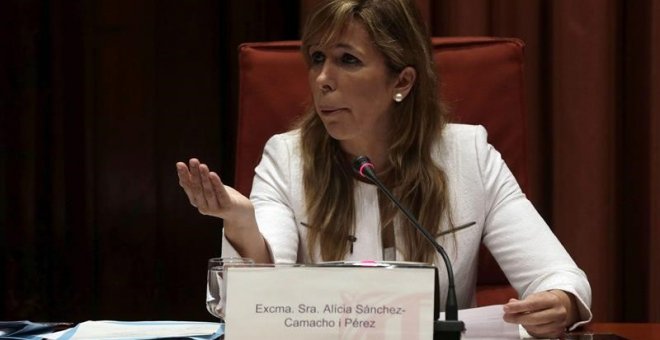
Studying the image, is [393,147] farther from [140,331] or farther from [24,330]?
[24,330]

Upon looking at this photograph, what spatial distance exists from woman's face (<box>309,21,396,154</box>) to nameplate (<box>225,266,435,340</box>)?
0.81 meters

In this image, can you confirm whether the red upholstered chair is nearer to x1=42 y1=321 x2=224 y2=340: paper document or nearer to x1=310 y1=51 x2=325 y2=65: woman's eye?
x1=310 y1=51 x2=325 y2=65: woman's eye

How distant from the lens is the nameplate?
44.7 inches

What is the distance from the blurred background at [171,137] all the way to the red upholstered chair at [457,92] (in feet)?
1.79

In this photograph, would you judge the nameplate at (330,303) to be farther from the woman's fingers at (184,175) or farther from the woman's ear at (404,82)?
the woman's ear at (404,82)

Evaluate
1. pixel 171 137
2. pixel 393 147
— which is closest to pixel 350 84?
pixel 393 147

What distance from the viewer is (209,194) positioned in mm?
1581

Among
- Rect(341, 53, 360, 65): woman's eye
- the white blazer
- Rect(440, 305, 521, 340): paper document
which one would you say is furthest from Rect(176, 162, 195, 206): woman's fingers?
Rect(341, 53, 360, 65): woman's eye

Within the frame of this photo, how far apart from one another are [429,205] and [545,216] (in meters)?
0.84

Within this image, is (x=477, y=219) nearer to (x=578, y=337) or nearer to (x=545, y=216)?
(x=578, y=337)

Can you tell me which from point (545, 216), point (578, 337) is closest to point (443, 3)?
point (545, 216)

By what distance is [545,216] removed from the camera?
2.74m

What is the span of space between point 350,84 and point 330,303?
2.92 ft

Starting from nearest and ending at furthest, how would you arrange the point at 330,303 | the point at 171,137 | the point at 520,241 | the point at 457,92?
the point at 330,303 < the point at 520,241 < the point at 457,92 < the point at 171,137
